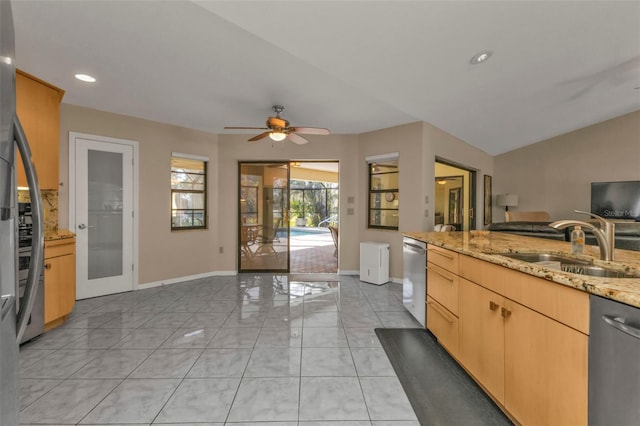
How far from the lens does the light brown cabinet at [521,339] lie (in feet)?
3.52

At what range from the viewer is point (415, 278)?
2770mm

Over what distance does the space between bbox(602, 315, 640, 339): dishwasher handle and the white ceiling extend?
1.96 metres

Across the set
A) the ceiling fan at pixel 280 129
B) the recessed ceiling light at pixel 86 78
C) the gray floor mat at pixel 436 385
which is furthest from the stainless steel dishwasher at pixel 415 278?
the recessed ceiling light at pixel 86 78

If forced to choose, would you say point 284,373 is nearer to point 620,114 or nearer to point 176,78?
point 176,78

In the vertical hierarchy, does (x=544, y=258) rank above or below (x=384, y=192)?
below

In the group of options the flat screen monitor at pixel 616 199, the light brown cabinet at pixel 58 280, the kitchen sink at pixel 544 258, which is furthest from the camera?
the flat screen monitor at pixel 616 199

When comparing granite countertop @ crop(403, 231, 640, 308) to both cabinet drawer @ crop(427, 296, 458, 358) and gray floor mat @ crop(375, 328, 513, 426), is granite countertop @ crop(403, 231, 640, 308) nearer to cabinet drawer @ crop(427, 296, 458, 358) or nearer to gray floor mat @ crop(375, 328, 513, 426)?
cabinet drawer @ crop(427, 296, 458, 358)

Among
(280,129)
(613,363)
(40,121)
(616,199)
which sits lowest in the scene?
(613,363)

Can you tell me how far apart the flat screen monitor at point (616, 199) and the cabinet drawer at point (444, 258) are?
564 centimetres

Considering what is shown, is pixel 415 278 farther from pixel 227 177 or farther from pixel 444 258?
pixel 227 177

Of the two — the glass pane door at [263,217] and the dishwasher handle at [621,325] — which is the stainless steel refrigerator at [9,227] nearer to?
the dishwasher handle at [621,325]

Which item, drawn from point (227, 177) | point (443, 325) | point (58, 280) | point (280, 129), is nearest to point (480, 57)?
point (280, 129)

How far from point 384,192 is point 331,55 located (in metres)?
2.82

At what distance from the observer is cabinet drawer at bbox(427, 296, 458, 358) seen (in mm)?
2002
